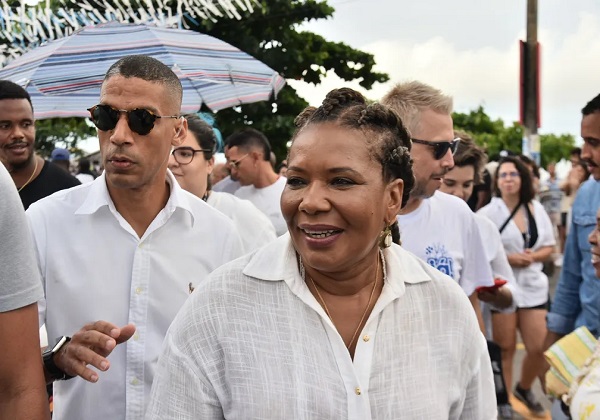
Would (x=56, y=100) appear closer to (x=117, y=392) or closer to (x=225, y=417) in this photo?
(x=117, y=392)

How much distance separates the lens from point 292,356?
7.33ft

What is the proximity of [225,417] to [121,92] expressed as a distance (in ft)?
5.05

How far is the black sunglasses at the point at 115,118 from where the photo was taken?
328 cm

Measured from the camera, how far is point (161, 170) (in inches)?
135

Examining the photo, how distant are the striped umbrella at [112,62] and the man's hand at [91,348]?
3596mm

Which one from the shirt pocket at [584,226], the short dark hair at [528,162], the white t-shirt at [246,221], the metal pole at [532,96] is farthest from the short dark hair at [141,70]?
the metal pole at [532,96]

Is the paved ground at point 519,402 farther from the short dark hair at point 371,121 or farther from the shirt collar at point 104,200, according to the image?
the short dark hair at point 371,121

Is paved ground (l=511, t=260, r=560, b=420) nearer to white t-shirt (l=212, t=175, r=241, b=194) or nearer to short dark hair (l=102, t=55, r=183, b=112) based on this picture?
white t-shirt (l=212, t=175, r=241, b=194)

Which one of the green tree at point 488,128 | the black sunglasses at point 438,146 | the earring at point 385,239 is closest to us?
the earring at point 385,239

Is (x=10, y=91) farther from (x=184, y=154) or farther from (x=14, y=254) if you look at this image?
(x=14, y=254)

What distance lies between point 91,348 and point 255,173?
5169 millimetres

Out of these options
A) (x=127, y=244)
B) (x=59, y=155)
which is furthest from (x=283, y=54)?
(x=127, y=244)

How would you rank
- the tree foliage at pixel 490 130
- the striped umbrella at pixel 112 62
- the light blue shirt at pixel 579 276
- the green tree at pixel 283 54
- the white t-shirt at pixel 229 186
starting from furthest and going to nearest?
1. the tree foliage at pixel 490 130
2. the green tree at pixel 283 54
3. the white t-shirt at pixel 229 186
4. the striped umbrella at pixel 112 62
5. the light blue shirt at pixel 579 276

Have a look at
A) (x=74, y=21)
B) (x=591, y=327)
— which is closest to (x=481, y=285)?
(x=591, y=327)
